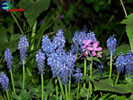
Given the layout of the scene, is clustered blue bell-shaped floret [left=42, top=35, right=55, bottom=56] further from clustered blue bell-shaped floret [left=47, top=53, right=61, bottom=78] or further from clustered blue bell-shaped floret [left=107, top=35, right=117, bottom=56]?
clustered blue bell-shaped floret [left=107, top=35, right=117, bottom=56]

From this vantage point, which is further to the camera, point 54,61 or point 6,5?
point 6,5

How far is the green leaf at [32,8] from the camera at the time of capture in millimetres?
2840

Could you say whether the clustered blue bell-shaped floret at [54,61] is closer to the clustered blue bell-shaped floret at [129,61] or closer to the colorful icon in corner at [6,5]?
the clustered blue bell-shaped floret at [129,61]

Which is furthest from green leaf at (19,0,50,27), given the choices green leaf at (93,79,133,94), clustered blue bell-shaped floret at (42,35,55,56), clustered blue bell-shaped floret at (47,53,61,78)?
green leaf at (93,79,133,94)

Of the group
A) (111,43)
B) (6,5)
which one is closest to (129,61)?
(111,43)

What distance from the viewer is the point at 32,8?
299 centimetres

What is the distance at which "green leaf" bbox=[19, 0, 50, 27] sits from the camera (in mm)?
2840

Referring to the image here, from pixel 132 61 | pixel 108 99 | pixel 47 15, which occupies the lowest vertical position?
pixel 108 99

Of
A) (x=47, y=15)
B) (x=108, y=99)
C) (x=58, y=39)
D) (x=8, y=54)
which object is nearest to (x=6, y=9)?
(x=47, y=15)

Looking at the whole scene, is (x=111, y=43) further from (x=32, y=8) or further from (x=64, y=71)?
(x=32, y=8)

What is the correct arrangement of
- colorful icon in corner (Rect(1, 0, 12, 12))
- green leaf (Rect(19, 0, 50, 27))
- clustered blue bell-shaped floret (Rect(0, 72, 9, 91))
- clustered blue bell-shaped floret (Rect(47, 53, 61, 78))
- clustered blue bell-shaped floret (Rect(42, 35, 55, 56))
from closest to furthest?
Result: clustered blue bell-shaped floret (Rect(47, 53, 61, 78))
clustered blue bell-shaped floret (Rect(42, 35, 55, 56))
clustered blue bell-shaped floret (Rect(0, 72, 9, 91))
green leaf (Rect(19, 0, 50, 27))
colorful icon in corner (Rect(1, 0, 12, 12))

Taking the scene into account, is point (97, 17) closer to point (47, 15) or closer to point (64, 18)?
point (64, 18)

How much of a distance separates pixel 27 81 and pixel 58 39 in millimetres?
886

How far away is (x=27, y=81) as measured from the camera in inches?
122
